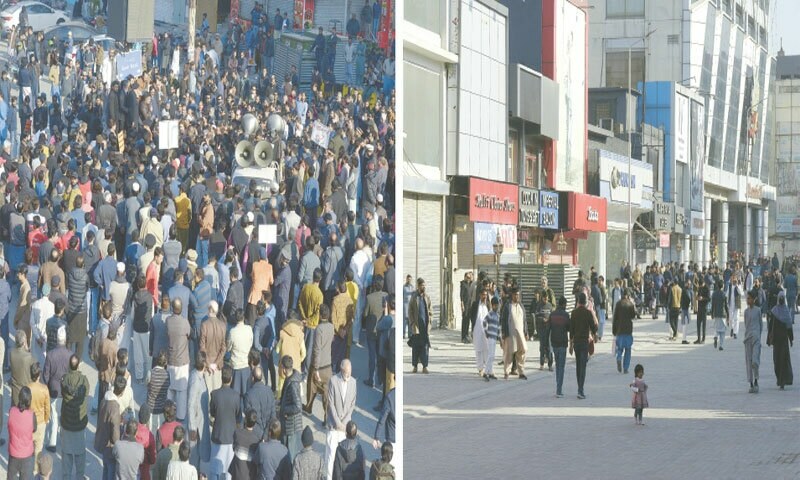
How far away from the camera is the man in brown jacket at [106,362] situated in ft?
29.9

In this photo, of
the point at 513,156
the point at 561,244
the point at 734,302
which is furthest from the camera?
the point at 561,244

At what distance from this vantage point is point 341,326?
27.6 ft

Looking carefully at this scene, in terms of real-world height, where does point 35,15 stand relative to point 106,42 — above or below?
above

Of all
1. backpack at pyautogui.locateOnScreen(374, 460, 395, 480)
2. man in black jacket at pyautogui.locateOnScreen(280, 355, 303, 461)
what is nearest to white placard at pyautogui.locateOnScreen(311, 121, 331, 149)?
man in black jacket at pyautogui.locateOnScreen(280, 355, 303, 461)

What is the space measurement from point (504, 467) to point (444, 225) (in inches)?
849

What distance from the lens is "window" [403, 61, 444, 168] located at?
1097 inches

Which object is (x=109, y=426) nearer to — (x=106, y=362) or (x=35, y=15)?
(x=106, y=362)

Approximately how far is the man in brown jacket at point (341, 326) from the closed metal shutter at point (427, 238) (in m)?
23.0

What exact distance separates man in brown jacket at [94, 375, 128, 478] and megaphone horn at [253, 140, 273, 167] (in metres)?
1.69

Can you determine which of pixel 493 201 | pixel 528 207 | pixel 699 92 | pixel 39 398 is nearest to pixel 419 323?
pixel 39 398

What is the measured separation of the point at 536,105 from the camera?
139 feet

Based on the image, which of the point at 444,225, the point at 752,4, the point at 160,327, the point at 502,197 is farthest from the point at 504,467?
the point at 752,4

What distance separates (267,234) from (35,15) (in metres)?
2.57

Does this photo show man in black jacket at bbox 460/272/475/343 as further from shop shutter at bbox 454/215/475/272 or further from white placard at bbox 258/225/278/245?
white placard at bbox 258/225/278/245
